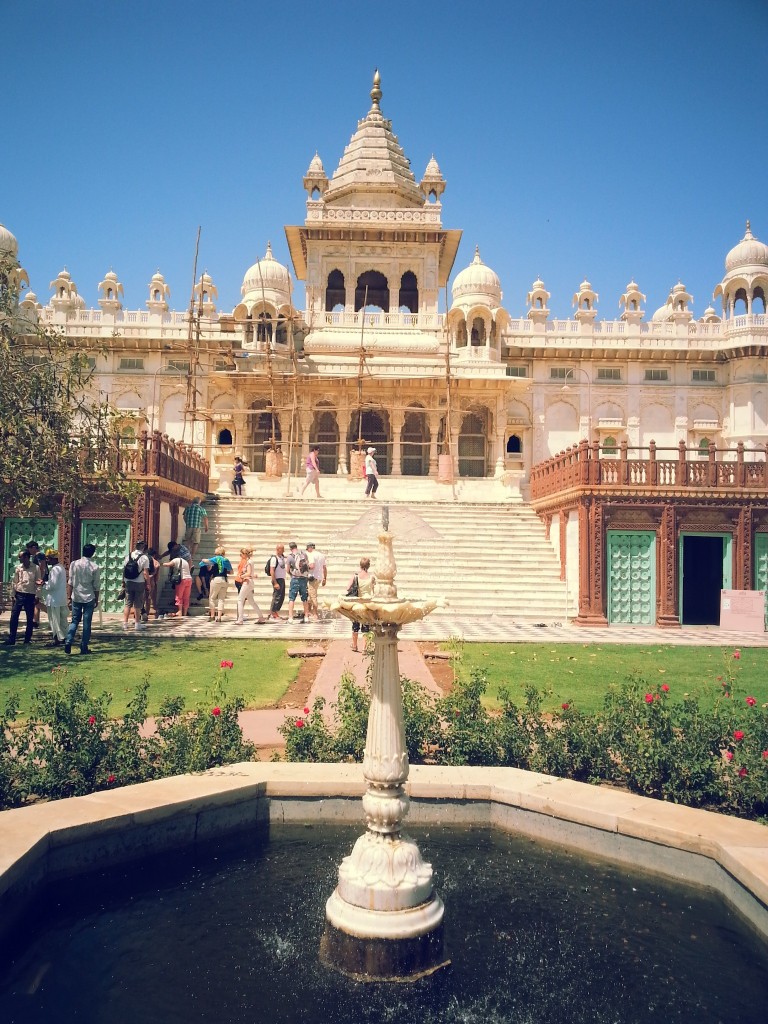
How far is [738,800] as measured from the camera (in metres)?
5.36

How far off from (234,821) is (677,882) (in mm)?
2673

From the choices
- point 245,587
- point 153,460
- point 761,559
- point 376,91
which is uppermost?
point 376,91

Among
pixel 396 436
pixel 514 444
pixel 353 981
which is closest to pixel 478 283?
pixel 514 444

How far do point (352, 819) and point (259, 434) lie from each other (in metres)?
28.6

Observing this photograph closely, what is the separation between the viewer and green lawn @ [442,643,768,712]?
912 cm

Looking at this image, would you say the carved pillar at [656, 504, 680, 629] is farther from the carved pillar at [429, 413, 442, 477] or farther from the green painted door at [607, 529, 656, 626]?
the carved pillar at [429, 413, 442, 477]

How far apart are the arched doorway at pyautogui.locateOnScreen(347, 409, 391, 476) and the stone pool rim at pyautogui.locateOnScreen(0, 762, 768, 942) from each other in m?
26.8

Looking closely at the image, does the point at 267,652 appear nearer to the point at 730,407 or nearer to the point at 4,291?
the point at 4,291

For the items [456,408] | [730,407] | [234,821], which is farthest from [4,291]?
[730,407]

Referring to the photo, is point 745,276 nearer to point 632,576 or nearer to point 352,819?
point 632,576

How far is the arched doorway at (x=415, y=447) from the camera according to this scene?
32.8 m

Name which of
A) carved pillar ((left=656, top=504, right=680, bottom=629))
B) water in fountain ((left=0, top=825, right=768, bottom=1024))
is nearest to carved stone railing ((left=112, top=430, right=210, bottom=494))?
carved pillar ((left=656, top=504, right=680, bottom=629))

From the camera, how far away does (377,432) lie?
33156mm

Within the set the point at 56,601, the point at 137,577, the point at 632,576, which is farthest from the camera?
the point at 632,576
